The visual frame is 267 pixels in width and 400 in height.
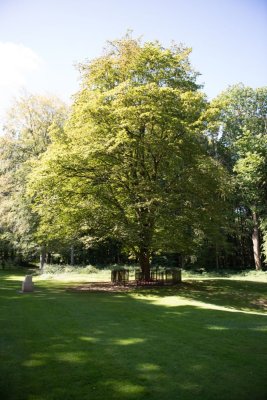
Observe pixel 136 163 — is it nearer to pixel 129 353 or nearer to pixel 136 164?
pixel 136 164

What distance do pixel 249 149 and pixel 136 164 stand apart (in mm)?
21506

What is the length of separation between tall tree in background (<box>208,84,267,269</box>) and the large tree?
31.4 feet

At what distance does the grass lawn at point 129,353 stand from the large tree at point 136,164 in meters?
7.75

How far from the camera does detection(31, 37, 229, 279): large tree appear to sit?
812 inches

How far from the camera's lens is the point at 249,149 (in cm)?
3988

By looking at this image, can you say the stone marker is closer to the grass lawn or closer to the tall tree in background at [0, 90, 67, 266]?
the grass lawn

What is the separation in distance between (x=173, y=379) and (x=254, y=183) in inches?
1424

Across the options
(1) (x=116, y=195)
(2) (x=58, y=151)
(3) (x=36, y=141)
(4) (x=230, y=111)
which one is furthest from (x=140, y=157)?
(4) (x=230, y=111)

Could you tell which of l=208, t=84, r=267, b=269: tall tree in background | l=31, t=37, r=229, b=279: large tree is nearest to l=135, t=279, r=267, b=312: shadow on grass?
l=31, t=37, r=229, b=279: large tree

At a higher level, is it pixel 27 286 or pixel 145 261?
pixel 145 261

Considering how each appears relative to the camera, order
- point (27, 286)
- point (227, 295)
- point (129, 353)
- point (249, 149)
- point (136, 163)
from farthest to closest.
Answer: point (249, 149) < point (136, 163) < point (227, 295) < point (27, 286) < point (129, 353)

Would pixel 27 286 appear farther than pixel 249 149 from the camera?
No

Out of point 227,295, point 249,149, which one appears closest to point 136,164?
point 227,295

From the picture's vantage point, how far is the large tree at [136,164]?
20.6m
